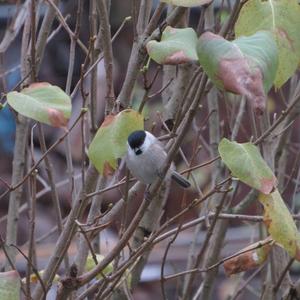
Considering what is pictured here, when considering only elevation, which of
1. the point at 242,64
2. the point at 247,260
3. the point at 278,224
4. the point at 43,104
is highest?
the point at 242,64

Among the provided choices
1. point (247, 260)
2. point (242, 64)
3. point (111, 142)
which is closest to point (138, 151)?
point (247, 260)

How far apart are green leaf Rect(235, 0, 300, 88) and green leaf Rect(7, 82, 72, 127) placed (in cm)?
33

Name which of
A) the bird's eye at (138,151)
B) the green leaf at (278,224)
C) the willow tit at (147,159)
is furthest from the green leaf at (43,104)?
the bird's eye at (138,151)

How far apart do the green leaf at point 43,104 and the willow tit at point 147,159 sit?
2.23ft

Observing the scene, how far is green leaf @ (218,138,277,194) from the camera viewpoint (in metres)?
1.28

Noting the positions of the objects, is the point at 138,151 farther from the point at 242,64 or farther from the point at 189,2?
the point at 242,64

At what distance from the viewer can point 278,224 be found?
146 cm

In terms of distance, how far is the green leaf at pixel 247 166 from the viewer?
1.28 m

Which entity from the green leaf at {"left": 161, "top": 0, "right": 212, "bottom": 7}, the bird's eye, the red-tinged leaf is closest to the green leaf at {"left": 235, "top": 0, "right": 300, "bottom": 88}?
the green leaf at {"left": 161, "top": 0, "right": 212, "bottom": 7}

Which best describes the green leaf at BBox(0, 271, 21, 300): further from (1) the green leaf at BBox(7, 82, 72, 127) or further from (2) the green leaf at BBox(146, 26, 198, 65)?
(2) the green leaf at BBox(146, 26, 198, 65)

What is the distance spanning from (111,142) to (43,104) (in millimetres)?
207

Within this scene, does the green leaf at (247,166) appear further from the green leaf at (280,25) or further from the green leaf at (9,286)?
the green leaf at (9,286)

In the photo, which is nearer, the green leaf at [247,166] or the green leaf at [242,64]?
the green leaf at [242,64]

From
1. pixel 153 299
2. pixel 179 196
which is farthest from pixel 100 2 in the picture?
pixel 153 299
